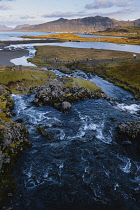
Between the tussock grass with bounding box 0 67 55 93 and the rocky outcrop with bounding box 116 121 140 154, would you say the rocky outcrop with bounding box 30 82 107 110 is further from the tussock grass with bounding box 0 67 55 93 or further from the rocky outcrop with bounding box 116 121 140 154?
the rocky outcrop with bounding box 116 121 140 154

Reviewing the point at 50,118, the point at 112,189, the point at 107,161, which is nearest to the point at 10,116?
the point at 50,118

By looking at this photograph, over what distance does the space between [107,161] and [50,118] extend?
19080 mm

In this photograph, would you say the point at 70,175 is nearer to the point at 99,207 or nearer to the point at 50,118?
the point at 99,207

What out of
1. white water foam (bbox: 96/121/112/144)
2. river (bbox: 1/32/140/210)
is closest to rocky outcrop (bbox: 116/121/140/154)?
river (bbox: 1/32/140/210)

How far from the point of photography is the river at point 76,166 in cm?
2152

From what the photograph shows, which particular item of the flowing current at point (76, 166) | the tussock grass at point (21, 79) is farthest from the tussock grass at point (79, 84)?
the flowing current at point (76, 166)

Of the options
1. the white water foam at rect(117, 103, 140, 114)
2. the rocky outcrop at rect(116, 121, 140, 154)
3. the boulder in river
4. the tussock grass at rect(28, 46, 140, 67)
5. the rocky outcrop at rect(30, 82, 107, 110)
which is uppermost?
the tussock grass at rect(28, 46, 140, 67)

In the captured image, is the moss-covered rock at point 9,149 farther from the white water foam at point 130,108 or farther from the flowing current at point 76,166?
the white water foam at point 130,108

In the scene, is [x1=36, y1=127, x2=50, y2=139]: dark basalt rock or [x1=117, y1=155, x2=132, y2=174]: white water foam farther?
[x1=36, y1=127, x2=50, y2=139]: dark basalt rock

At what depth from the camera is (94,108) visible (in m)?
48.1

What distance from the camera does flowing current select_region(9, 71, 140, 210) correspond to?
21.5 meters

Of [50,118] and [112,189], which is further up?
[50,118]

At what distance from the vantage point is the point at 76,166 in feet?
88.1

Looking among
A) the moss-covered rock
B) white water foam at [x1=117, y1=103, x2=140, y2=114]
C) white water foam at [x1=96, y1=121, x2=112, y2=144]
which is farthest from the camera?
white water foam at [x1=117, y1=103, x2=140, y2=114]
